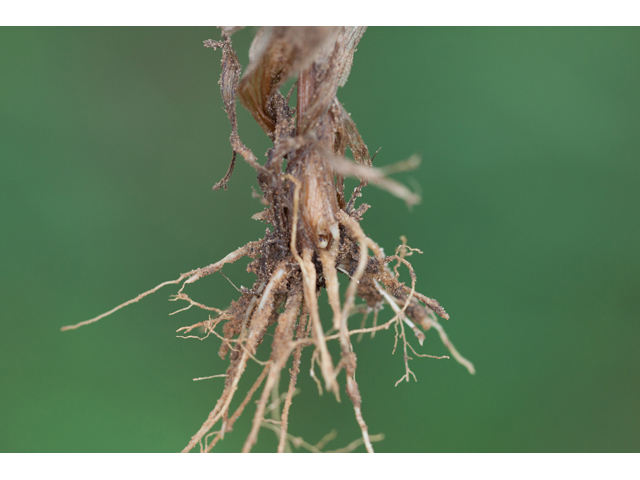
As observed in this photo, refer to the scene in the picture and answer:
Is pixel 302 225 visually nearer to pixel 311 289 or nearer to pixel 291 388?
pixel 311 289

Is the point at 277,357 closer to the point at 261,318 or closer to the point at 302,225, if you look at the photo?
the point at 261,318

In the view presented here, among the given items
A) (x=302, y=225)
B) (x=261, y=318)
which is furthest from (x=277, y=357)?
(x=302, y=225)

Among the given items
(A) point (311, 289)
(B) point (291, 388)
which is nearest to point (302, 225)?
(A) point (311, 289)

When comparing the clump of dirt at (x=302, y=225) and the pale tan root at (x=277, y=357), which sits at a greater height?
the clump of dirt at (x=302, y=225)

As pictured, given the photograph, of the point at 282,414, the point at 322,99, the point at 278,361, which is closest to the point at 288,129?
the point at 322,99

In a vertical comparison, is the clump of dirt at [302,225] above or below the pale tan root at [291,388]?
above

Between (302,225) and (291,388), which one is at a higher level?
(302,225)

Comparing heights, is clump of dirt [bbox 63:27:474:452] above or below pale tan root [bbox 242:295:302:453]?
above
